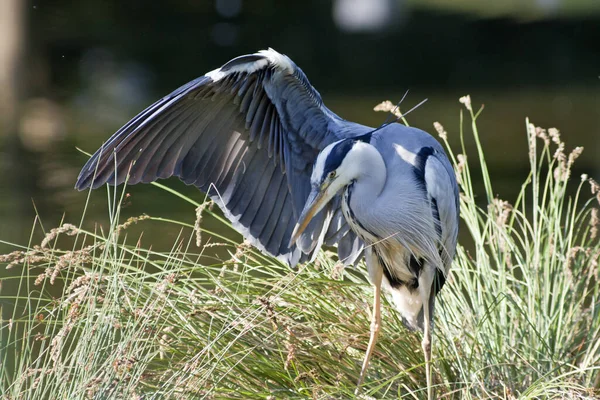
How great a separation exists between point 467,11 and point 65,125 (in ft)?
19.8

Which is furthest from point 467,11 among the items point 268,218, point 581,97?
point 268,218

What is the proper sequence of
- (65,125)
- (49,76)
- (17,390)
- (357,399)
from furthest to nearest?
(49,76) → (65,125) → (357,399) → (17,390)

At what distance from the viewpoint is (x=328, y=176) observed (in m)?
2.31

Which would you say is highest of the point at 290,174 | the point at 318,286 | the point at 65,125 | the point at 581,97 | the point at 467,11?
the point at 467,11

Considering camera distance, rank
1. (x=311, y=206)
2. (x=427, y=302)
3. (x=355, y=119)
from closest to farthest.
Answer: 1. (x=311, y=206)
2. (x=427, y=302)
3. (x=355, y=119)

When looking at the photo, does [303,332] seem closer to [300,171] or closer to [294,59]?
[300,171]

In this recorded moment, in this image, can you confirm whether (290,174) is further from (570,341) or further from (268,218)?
(570,341)

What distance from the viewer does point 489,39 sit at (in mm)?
9914

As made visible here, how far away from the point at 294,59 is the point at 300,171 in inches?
238

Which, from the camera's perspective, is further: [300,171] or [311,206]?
[300,171]

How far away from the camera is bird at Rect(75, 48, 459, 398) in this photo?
2430 mm

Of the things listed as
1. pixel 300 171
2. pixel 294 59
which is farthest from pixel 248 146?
pixel 294 59

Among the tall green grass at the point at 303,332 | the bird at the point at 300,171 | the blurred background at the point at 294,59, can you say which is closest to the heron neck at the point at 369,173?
the bird at the point at 300,171

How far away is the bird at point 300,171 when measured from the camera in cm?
243
